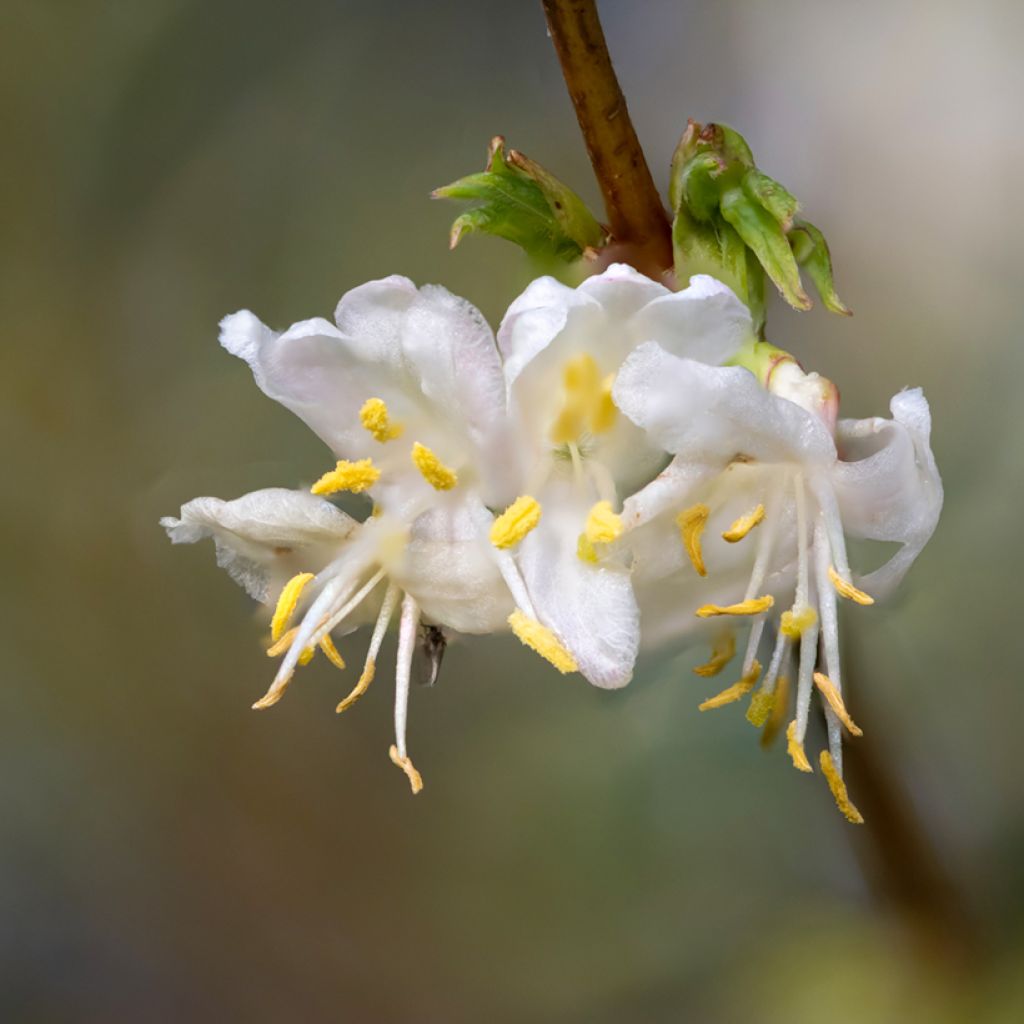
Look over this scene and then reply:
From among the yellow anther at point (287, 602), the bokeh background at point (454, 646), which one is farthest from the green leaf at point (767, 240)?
the bokeh background at point (454, 646)

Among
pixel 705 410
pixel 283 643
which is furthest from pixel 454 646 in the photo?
pixel 705 410

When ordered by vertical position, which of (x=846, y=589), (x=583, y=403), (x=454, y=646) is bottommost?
(x=454, y=646)

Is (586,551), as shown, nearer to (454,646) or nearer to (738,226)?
(738,226)

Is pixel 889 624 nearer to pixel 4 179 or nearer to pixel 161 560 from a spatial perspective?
pixel 161 560

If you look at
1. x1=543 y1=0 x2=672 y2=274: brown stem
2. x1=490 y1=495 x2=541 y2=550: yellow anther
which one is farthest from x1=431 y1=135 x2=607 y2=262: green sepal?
x1=490 y1=495 x2=541 y2=550: yellow anther

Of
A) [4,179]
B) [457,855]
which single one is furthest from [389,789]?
[4,179]

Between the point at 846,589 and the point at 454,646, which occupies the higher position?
the point at 846,589

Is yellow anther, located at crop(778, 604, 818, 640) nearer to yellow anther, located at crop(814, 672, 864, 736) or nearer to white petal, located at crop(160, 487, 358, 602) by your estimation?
yellow anther, located at crop(814, 672, 864, 736)
